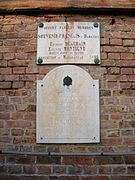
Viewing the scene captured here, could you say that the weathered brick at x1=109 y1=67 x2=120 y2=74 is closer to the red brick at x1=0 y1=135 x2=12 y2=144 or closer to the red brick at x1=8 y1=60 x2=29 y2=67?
the red brick at x1=8 y1=60 x2=29 y2=67

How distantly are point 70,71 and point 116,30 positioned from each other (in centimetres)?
82

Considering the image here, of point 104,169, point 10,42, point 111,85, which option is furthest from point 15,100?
point 104,169

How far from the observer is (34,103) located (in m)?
3.32

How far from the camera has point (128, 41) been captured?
11.5 ft

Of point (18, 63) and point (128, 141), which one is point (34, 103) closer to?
point (18, 63)

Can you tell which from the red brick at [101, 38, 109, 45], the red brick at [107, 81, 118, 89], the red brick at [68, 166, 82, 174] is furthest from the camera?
the red brick at [101, 38, 109, 45]

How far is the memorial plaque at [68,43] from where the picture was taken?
134 inches

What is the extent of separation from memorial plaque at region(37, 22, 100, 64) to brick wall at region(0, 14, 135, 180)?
0.08 metres

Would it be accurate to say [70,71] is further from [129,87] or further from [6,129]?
[6,129]

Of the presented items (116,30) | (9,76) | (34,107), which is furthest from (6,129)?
(116,30)

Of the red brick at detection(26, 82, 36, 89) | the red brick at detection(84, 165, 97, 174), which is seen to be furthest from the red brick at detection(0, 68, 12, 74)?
the red brick at detection(84, 165, 97, 174)

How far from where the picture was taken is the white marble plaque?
3223mm

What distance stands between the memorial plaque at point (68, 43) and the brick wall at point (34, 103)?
77 mm

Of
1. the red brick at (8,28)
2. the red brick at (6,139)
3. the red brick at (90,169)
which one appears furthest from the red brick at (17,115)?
the red brick at (8,28)
